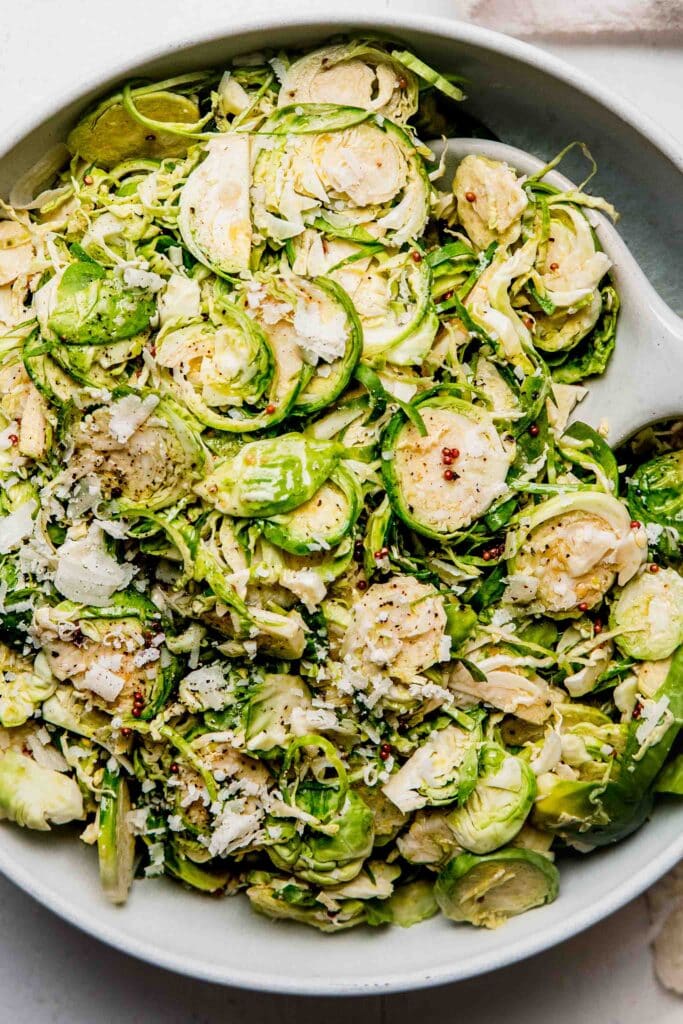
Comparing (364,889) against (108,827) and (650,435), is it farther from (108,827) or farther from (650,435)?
(650,435)

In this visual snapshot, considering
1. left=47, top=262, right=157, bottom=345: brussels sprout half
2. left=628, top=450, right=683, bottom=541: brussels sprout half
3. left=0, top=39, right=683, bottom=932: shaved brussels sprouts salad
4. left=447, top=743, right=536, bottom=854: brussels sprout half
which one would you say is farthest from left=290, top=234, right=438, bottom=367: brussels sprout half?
left=447, top=743, right=536, bottom=854: brussels sprout half

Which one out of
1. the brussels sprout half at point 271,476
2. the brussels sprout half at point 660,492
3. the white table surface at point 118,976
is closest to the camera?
the brussels sprout half at point 271,476

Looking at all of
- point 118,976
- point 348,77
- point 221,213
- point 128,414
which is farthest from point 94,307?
point 118,976

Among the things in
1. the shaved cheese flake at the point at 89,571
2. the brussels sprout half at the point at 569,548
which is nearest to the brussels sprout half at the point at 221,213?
the shaved cheese flake at the point at 89,571

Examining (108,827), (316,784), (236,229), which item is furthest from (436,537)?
(108,827)

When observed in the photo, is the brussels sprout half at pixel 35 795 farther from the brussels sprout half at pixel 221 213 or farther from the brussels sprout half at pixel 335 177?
the brussels sprout half at pixel 335 177

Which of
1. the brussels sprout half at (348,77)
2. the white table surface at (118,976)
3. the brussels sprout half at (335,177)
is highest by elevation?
the brussels sprout half at (348,77)
